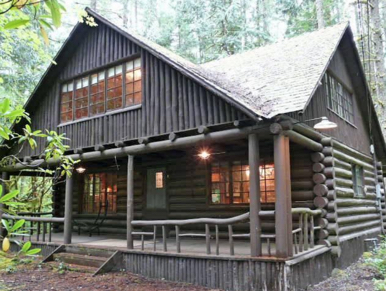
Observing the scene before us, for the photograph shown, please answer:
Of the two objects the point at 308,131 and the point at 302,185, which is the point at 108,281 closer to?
the point at 302,185

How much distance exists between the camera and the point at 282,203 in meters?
6.69

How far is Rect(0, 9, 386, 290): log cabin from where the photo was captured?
7078 millimetres

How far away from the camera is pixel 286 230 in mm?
6609

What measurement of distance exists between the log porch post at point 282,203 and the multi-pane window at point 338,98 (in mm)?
4488

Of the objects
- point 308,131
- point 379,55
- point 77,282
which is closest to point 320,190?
point 308,131

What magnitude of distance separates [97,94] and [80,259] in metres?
4.83

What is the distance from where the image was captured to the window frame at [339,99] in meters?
10.7

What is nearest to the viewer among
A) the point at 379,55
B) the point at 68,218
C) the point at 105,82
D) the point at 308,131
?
the point at 308,131

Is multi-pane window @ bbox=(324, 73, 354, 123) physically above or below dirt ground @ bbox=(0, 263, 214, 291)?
above

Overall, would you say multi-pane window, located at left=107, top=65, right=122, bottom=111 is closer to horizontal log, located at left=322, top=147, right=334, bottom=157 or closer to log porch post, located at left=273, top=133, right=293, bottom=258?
log porch post, located at left=273, top=133, right=293, bottom=258

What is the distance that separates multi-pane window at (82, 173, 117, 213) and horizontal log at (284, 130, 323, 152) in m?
7.56

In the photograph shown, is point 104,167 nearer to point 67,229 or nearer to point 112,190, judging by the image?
point 112,190

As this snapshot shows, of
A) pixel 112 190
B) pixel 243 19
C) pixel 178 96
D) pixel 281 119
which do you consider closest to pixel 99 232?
pixel 112 190

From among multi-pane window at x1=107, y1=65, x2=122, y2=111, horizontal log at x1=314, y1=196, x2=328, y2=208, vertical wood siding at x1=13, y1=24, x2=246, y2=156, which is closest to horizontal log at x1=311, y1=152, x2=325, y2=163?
horizontal log at x1=314, y1=196, x2=328, y2=208
